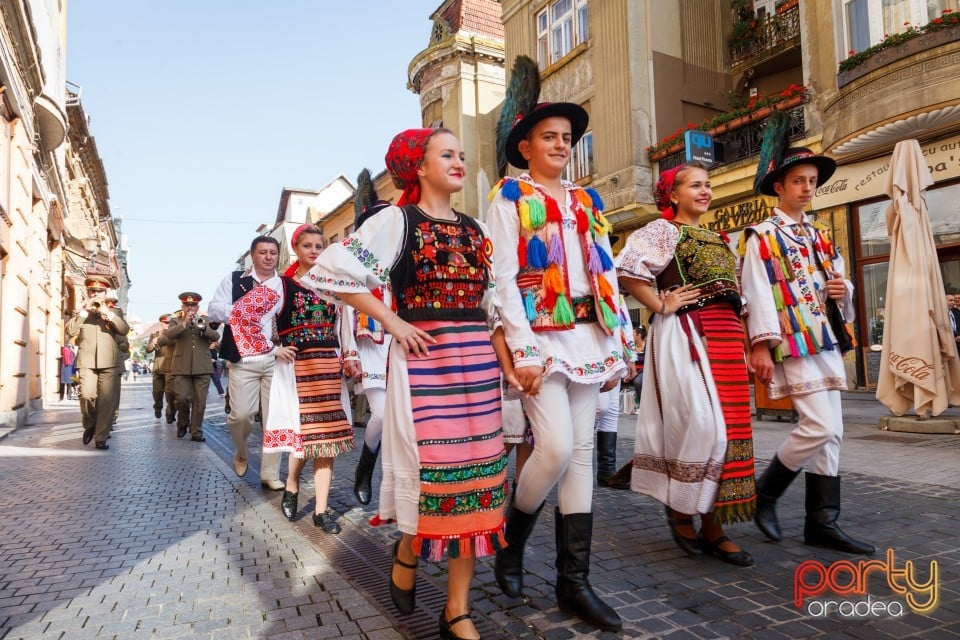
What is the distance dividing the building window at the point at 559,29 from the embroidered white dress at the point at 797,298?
1725 centimetres

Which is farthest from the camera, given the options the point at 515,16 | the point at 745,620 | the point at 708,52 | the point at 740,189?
the point at 515,16

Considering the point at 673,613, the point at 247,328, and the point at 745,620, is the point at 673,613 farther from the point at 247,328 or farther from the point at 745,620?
the point at 247,328

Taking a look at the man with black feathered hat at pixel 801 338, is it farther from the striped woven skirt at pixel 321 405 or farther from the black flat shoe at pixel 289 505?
the black flat shoe at pixel 289 505

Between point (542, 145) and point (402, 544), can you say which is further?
point (542, 145)

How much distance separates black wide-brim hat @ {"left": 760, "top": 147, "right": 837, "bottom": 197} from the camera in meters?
3.96

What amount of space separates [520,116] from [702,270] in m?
1.24

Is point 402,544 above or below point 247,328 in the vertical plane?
below

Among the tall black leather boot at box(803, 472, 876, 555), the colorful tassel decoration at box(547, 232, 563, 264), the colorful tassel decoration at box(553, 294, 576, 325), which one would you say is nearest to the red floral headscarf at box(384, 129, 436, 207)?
the colorful tassel decoration at box(547, 232, 563, 264)

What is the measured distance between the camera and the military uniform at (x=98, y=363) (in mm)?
9000

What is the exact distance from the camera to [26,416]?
1284 cm

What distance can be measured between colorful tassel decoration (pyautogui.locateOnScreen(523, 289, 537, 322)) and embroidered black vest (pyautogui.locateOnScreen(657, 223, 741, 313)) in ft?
3.63

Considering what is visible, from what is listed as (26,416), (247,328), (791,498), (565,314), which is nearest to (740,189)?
(791,498)

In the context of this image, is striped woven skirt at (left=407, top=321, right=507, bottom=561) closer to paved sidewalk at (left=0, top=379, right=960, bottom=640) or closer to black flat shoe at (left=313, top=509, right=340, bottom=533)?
paved sidewalk at (left=0, top=379, right=960, bottom=640)

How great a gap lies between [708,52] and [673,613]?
1907cm
